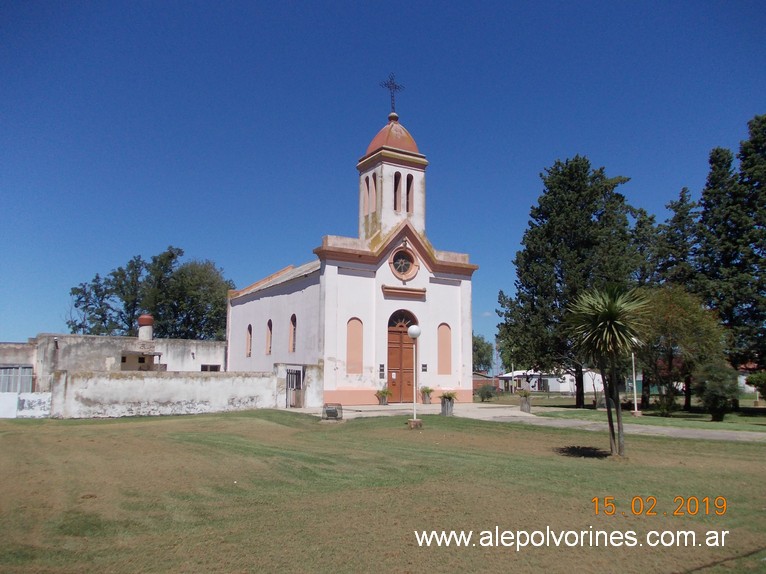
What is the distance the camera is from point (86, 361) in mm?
41281

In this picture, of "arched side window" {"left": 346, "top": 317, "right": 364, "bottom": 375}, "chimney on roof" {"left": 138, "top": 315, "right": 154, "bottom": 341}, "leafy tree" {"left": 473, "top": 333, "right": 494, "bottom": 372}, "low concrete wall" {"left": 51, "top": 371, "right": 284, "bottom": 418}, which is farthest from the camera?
"leafy tree" {"left": 473, "top": 333, "right": 494, "bottom": 372}

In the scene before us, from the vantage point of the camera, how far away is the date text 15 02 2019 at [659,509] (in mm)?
9211

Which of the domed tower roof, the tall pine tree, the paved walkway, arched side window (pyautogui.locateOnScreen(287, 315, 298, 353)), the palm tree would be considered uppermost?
the domed tower roof

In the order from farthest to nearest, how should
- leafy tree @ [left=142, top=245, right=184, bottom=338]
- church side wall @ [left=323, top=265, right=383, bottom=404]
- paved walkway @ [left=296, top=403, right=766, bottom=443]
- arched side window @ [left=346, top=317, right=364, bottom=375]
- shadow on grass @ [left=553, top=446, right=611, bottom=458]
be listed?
leafy tree @ [left=142, top=245, right=184, bottom=338]
arched side window @ [left=346, top=317, right=364, bottom=375]
church side wall @ [left=323, top=265, right=383, bottom=404]
paved walkway @ [left=296, top=403, right=766, bottom=443]
shadow on grass @ [left=553, top=446, right=611, bottom=458]

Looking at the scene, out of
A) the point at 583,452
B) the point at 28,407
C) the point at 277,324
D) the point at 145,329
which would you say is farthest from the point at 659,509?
the point at 145,329

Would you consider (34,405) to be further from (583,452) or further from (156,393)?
(583,452)

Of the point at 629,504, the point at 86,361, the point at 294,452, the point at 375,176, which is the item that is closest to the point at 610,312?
the point at 629,504

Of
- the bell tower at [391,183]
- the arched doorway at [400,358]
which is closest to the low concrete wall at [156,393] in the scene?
the arched doorway at [400,358]

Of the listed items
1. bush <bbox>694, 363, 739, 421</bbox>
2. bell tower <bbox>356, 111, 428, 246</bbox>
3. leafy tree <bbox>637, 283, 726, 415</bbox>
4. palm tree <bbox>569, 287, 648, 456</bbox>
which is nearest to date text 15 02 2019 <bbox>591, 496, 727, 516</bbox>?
palm tree <bbox>569, 287, 648, 456</bbox>

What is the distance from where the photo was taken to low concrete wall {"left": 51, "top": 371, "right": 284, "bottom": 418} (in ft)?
84.2

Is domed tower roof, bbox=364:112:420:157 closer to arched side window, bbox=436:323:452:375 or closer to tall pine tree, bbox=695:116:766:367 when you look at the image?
arched side window, bbox=436:323:452:375

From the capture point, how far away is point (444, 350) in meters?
34.5

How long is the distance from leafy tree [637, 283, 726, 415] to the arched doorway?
11.5 metres

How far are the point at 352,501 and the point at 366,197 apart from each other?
2672cm
